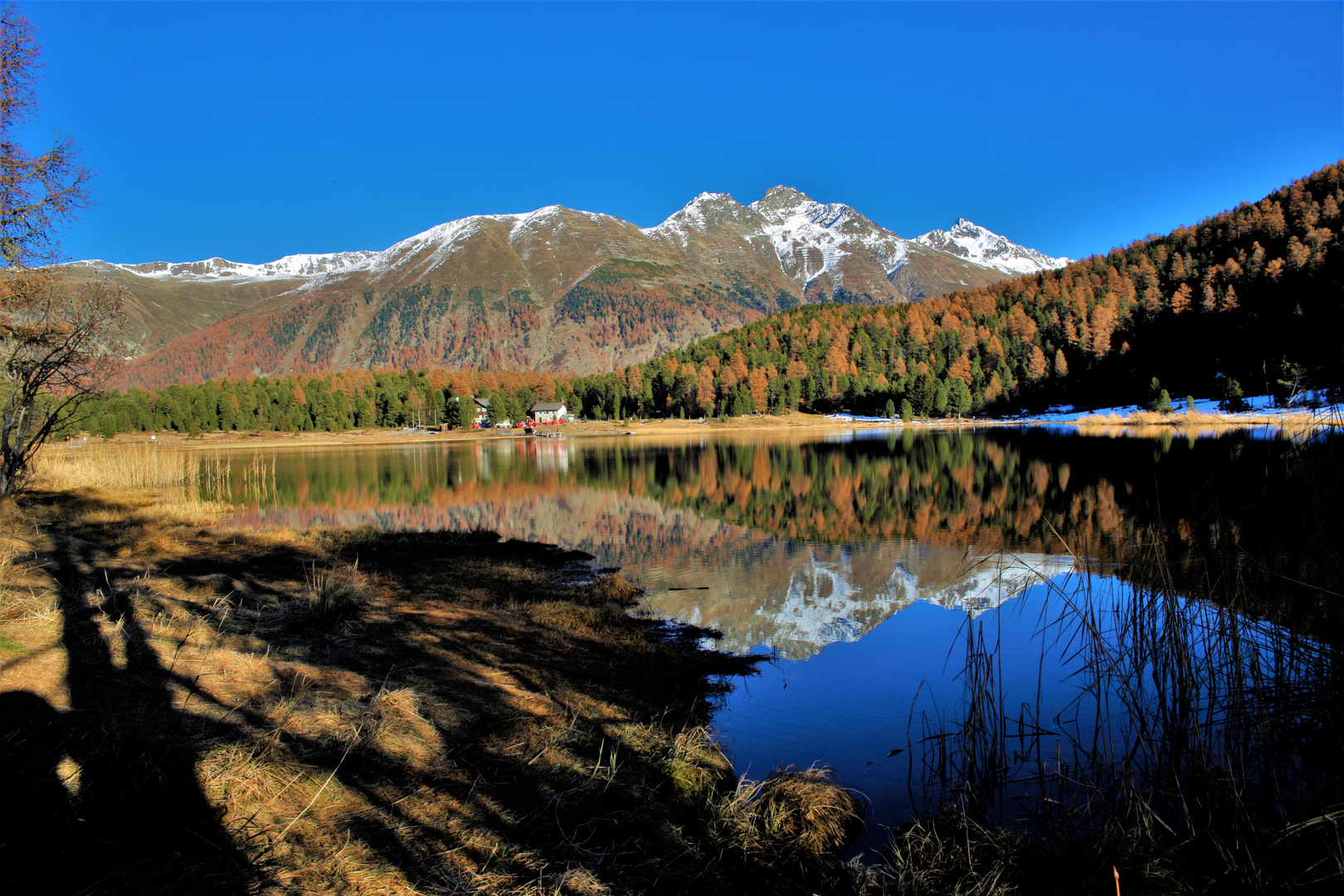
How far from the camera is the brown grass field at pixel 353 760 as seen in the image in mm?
3600

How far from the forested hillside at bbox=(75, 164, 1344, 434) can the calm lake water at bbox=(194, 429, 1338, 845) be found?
74.9 metres

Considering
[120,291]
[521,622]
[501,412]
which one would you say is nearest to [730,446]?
[120,291]

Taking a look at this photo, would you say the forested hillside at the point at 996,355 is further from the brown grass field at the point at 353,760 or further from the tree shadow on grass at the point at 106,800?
the tree shadow on grass at the point at 106,800

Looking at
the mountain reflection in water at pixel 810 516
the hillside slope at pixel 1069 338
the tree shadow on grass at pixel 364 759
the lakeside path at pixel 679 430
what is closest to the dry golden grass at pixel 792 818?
the tree shadow on grass at pixel 364 759

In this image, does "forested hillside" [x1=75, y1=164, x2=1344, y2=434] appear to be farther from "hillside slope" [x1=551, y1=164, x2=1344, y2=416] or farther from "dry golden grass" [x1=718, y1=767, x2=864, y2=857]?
"dry golden grass" [x1=718, y1=767, x2=864, y2=857]

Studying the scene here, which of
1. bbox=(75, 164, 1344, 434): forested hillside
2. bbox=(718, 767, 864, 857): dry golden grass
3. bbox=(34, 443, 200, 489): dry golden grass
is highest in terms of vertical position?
bbox=(75, 164, 1344, 434): forested hillside

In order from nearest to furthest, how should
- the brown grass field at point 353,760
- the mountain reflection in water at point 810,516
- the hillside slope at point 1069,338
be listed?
the brown grass field at point 353,760
the mountain reflection in water at point 810,516
the hillside slope at point 1069,338

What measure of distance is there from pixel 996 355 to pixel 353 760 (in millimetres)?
135193

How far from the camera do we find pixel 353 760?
4684 mm

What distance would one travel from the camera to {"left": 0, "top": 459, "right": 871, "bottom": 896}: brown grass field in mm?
3600

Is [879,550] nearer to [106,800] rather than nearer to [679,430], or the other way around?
[106,800]

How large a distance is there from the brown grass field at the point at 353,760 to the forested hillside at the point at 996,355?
106188 millimetres

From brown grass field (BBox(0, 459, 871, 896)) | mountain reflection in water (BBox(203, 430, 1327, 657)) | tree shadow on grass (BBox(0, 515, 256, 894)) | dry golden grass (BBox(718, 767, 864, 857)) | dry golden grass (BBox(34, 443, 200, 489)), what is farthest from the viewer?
dry golden grass (BBox(34, 443, 200, 489))

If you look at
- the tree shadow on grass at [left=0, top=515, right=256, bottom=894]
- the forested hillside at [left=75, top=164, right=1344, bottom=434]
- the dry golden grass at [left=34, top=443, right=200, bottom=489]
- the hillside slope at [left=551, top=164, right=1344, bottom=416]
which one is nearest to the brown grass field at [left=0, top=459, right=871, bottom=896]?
the tree shadow on grass at [left=0, top=515, right=256, bottom=894]
